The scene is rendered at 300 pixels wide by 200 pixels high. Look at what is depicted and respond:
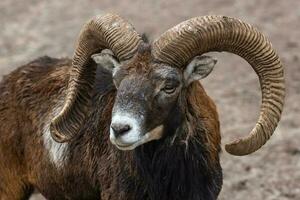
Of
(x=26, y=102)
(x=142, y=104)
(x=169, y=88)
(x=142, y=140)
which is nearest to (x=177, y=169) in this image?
(x=142, y=140)

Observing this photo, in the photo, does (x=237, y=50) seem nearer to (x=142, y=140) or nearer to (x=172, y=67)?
(x=172, y=67)

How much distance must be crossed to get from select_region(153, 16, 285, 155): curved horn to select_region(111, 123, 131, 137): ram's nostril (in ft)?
3.30

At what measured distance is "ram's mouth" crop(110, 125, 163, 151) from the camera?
8.35 meters

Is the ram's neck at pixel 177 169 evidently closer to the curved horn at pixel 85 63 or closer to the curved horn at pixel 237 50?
the curved horn at pixel 237 50

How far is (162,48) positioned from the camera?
880 centimetres

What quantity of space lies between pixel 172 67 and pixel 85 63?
5.14ft

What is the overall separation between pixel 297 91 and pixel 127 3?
11561mm

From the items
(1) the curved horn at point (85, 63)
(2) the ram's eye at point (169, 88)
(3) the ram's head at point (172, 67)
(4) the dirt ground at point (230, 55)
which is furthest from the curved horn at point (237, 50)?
(4) the dirt ground at point (230, 55)

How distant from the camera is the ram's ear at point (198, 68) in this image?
355 inches

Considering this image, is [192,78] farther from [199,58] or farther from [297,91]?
[297,91]

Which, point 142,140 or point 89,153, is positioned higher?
point 142,140

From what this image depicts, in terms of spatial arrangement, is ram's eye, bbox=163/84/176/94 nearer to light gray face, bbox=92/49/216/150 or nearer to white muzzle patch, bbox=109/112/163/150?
light gray face, bbox=92/49/216/150

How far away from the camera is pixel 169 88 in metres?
8.77

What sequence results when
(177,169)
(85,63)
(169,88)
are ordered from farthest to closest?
(85,63), (177,169), (169,88)
